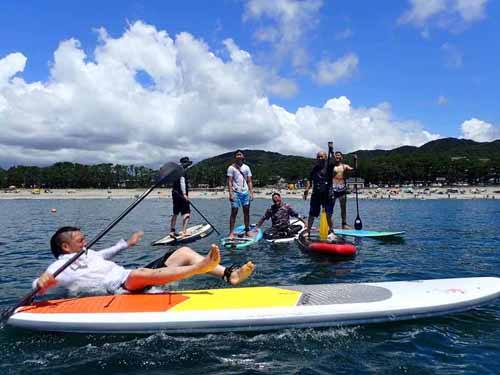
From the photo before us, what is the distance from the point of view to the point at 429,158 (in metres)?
130

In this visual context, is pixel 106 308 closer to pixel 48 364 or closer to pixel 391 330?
pixel 48 364

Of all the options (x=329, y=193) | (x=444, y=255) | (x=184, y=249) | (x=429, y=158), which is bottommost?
(x=444, y=255)

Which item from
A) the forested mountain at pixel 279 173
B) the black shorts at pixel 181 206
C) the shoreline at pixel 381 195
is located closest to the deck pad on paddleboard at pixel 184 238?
the black shorts at pixel 181 206

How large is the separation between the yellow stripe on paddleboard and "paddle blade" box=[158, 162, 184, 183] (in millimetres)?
2386

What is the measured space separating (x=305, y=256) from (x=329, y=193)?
2240 mm

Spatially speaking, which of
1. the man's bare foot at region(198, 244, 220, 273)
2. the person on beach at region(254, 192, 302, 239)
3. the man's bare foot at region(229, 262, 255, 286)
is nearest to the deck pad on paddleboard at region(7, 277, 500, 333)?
the man's bare foot at region(229, 262, 255, 286)

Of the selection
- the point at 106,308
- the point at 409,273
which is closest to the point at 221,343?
the point at 106,308

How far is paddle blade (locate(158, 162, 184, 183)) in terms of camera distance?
722cm

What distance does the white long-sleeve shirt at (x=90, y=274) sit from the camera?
214 inches

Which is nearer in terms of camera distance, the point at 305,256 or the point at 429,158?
the point at 305,256

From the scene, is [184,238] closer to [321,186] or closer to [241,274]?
[321,186]

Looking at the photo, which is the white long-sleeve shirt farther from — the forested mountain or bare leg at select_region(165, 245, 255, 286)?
the forested mountain

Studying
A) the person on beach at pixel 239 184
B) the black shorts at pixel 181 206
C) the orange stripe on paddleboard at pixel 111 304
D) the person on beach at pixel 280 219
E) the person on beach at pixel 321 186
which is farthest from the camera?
the person on beach at pixel 280 219

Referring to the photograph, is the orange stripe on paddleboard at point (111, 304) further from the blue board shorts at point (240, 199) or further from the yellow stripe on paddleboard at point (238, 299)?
the blue board shorts at point (240, 199)
